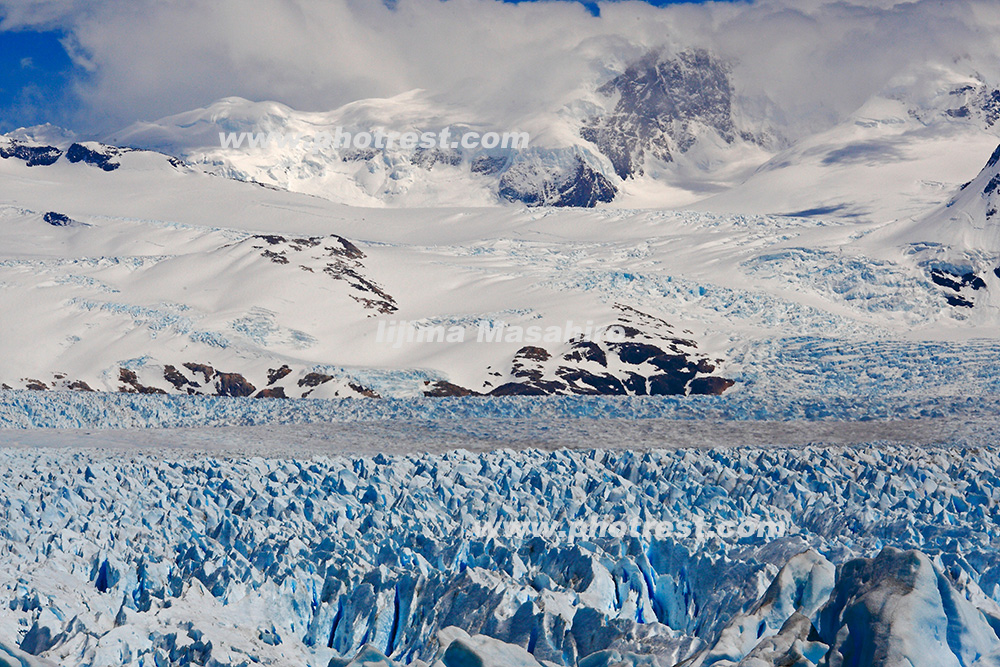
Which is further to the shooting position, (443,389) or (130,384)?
(130,384)

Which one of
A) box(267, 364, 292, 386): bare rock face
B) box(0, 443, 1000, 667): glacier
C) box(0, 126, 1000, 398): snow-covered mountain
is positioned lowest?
box(0, 443, 1000, 667): glacier

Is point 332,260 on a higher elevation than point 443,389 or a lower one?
higher

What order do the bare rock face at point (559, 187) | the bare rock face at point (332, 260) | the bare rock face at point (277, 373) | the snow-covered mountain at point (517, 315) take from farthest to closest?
the bare rock face at point (559, 187), the bare rock face at point (332, 260), the bare rock face at point (277, 373), the snow-covered mountain at point (517, 315)

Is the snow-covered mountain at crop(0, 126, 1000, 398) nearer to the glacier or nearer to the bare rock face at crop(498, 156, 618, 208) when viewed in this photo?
the glacier

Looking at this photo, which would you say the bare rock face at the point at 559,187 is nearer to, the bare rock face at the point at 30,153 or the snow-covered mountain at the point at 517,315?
the bare rock face at the point at 30,153

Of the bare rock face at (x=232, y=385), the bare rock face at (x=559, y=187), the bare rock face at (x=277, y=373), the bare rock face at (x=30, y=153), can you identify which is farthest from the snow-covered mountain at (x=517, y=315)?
the bare rock face at (x=559, y=187)

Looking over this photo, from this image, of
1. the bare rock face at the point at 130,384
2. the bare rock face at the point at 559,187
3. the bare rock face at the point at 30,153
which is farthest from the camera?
the bare rock face at the point at 559,187

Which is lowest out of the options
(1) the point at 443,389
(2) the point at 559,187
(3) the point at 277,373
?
(1) the point at 443,389

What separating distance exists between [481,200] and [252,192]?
61.3 meters

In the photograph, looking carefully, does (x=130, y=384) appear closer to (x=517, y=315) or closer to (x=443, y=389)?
(x=443, y=389)

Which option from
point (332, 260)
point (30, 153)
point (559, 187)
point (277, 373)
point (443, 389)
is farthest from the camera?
point (559, 187)

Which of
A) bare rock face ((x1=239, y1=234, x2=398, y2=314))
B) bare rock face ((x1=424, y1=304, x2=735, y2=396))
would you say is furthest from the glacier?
bare rock face ((x1=239, y1=234, x2=398, y2=314))

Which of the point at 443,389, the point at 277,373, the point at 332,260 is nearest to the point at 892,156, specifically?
the point at 332,260

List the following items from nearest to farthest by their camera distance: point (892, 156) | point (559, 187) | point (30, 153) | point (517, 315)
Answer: point (517, 315) → point (892, 156) → point (30, 153) → point (559, 187)
